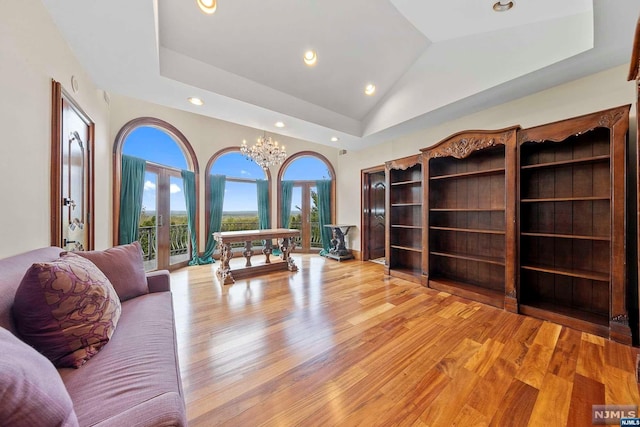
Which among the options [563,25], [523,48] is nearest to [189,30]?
[523,48]

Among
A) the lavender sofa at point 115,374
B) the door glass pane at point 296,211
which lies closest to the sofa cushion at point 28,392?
the lavender sofa at point 115,374

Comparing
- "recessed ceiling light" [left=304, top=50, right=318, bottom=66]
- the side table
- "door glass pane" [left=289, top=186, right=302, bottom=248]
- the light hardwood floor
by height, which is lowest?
the light hardwood floor

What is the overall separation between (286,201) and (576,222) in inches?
202

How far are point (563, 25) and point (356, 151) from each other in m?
3.54

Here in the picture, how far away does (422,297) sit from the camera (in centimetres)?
302

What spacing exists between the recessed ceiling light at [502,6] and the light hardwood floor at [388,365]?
3.05 metres

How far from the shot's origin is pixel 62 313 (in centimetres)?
104

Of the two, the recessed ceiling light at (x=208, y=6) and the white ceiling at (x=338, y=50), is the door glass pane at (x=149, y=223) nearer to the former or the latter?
the white ceiling at (x=338, y=50)

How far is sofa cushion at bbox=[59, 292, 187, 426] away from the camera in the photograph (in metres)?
0.70

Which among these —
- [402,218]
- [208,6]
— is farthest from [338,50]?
[402,218]

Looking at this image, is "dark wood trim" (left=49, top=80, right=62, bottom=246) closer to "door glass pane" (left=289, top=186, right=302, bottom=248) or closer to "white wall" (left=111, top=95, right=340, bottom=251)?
"white wall" (left=111, top=95, right=340, bottom=251)

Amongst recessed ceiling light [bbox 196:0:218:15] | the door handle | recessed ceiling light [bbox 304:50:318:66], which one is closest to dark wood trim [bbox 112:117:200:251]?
the door handle

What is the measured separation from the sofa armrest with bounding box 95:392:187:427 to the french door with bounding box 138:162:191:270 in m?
4.22

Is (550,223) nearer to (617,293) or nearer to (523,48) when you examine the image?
(617,293)
